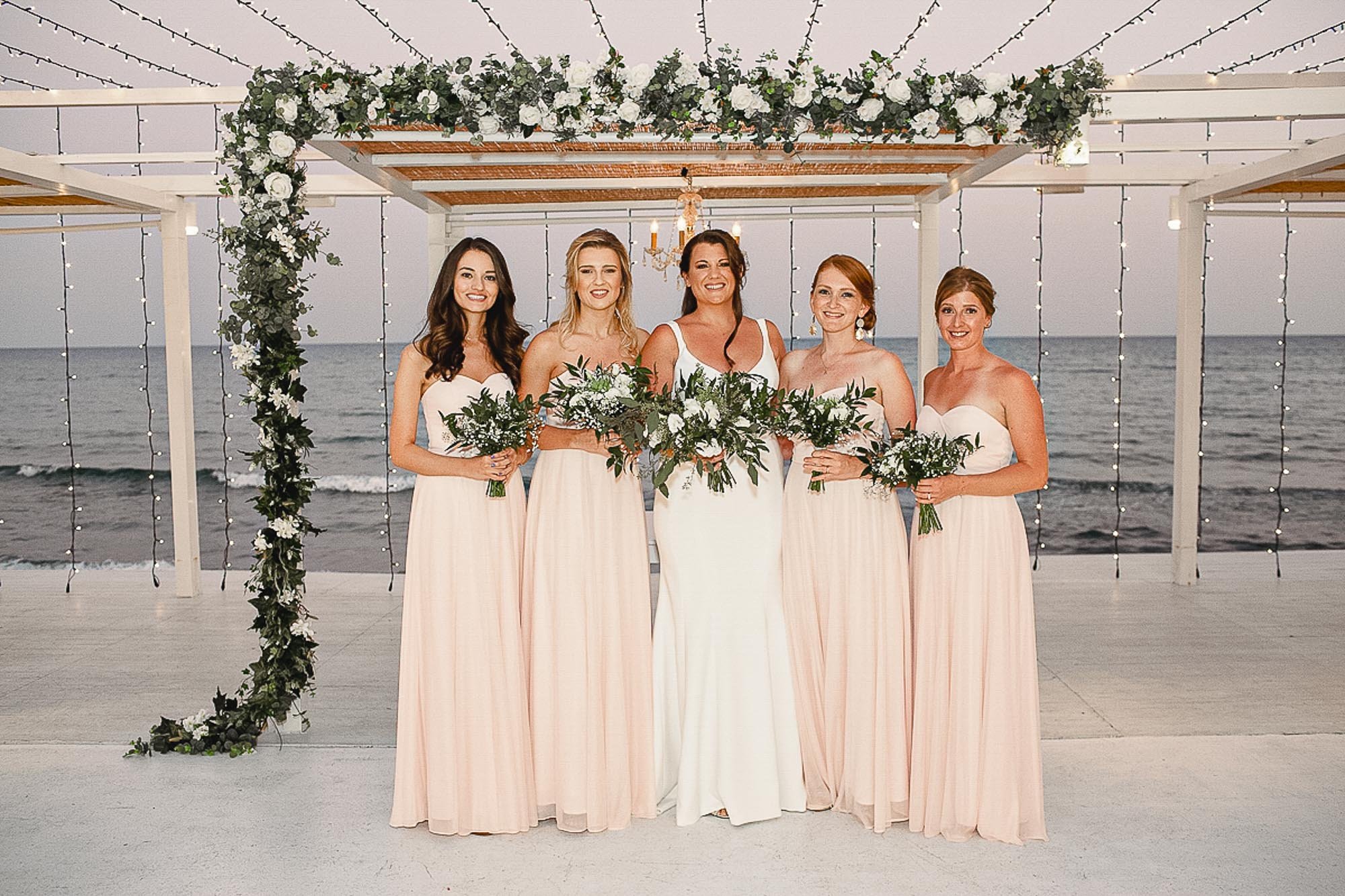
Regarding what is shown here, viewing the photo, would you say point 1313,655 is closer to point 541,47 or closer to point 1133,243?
point 541,47

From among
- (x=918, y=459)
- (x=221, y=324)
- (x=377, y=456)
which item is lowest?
(x=377, y=456)

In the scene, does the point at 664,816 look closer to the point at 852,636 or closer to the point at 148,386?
the point at 852,636

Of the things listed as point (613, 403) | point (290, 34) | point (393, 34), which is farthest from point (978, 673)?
point (290, 34)

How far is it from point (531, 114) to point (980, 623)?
2.91m

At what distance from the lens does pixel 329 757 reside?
5176 mm

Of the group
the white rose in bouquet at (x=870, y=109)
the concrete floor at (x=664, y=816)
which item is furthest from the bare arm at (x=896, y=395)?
the concrete floor at (x=664, y=816)

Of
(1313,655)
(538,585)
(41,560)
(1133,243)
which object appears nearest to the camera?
(538,585)

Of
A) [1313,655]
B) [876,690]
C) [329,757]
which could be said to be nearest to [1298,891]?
[876,690]

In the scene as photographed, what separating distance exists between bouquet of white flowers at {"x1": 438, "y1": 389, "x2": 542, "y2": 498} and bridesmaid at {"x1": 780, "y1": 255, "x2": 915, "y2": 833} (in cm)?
115

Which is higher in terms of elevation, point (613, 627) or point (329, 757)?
point (613, 627)

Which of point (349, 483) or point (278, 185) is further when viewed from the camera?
point (349, 483)

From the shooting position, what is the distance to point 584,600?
432 cm

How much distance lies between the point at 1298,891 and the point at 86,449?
28907 millimetres

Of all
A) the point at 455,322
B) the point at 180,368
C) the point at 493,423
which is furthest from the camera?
the point at 180,368
